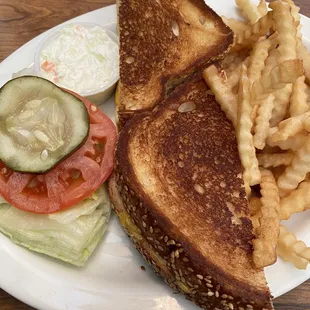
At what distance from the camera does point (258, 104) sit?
1.75 m

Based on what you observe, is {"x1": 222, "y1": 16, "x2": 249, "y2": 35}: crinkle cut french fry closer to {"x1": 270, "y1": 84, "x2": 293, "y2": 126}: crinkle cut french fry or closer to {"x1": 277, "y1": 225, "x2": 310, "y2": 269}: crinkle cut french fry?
{"x1": 270, "y1": 84, "x2": 293, "y2": 126}: crinkle cut french fry

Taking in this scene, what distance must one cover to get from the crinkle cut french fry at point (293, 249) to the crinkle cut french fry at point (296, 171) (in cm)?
16

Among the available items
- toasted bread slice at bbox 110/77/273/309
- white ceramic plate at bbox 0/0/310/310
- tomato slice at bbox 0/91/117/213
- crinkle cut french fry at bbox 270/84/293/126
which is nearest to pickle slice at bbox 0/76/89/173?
tomato slice at bbox 0/91/117/213

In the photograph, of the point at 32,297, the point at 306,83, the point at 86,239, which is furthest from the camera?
the point at 306,83

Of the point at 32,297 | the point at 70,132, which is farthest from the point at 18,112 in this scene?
the point at 32,297

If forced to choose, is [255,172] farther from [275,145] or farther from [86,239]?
[86,239]

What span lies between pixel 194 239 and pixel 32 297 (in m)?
0.62

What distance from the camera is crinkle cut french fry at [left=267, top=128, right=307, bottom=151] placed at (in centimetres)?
167

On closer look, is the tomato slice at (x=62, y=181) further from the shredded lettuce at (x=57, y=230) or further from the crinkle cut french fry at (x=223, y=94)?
the crinkle cut french fry at (x=223, y=94)

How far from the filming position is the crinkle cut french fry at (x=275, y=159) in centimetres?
171

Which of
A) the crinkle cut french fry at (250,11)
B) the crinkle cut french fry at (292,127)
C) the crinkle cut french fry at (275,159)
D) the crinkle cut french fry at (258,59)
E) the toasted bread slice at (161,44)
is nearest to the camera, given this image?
the crinkle cut french fry at (292,127)

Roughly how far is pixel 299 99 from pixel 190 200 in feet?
1.92

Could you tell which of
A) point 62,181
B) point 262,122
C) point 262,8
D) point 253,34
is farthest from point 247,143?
point 262,8

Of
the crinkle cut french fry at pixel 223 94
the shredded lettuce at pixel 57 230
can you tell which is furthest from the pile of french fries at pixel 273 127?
the shredded lettuce at pixel 57 230
